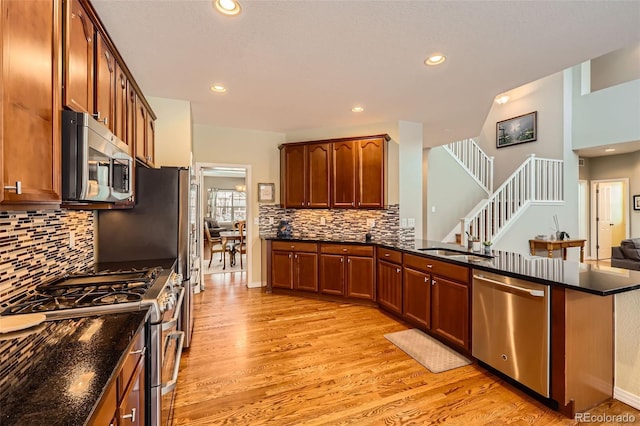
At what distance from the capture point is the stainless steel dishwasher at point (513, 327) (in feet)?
6.86

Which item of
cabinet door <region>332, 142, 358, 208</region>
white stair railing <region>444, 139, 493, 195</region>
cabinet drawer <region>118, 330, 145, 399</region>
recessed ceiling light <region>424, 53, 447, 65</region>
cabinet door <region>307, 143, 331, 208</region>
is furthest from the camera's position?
white stair railing <region>444, 139, 493, 195</region>

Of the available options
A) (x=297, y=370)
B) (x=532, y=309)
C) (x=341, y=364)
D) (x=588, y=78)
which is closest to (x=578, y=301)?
(x=532, y=309)

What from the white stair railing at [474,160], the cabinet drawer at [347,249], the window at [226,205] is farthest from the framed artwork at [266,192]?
the window at [226,205]

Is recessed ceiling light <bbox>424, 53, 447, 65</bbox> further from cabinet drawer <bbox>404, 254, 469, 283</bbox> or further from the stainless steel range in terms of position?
the stainless steel range

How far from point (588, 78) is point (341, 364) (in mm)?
8900

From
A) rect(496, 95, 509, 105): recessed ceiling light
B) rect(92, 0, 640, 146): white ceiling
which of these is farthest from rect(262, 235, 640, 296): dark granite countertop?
rect(496, 95, 509, 105): recessed ceiling light

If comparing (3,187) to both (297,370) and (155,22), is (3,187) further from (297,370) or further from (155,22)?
(297,370)

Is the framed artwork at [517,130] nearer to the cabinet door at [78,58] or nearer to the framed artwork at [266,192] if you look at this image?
the framed artwork at [266,192]

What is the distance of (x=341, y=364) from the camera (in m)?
2.65

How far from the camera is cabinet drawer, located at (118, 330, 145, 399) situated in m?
1.12

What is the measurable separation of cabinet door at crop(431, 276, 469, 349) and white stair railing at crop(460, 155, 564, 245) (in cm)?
294

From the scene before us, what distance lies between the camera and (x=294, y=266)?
4.67 m

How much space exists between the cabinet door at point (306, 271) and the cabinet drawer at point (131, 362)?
3173 millimetres

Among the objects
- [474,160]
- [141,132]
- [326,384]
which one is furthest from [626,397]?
[474,160]
